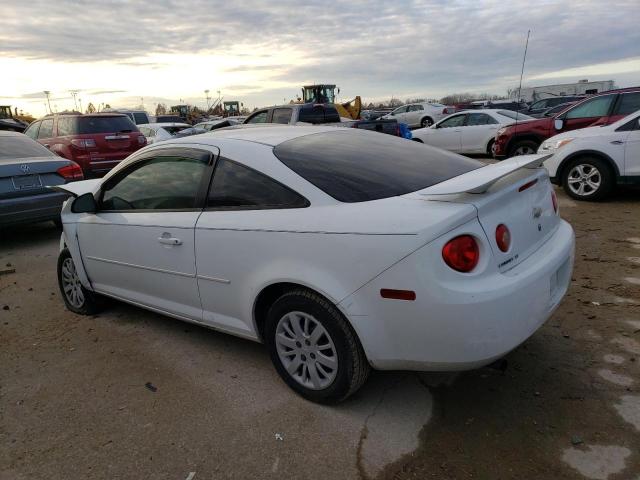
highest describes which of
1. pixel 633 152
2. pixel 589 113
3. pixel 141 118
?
pixel 589 113

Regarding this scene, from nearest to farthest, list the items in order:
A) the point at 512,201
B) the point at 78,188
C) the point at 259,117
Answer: the point at 512,201, the point at 78,188, the point at 259,117

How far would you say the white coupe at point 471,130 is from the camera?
44.7 ft

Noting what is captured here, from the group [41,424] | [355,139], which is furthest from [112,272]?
[355,139]

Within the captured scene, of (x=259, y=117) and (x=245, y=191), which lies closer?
(x=245, y=191)

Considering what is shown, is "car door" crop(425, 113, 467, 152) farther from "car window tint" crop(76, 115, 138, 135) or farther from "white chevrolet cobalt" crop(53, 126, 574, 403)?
"white chevrolet cobalt" crop(53, 126, 574, 403)

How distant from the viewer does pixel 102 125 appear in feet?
34.5

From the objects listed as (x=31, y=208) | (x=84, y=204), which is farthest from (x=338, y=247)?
(x=31, y=208)

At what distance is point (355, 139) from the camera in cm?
360

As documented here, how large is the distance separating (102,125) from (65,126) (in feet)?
2.57

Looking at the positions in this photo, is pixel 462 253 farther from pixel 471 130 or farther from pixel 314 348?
pixel 471 130

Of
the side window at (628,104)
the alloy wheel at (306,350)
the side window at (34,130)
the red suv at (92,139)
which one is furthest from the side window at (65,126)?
the side window at (628,104)

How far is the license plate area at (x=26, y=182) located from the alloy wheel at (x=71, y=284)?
2.71 meters

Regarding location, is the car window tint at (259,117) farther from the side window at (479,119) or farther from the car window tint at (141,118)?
the car window tint at (141,118)

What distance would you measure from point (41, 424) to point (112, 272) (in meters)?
1.30
